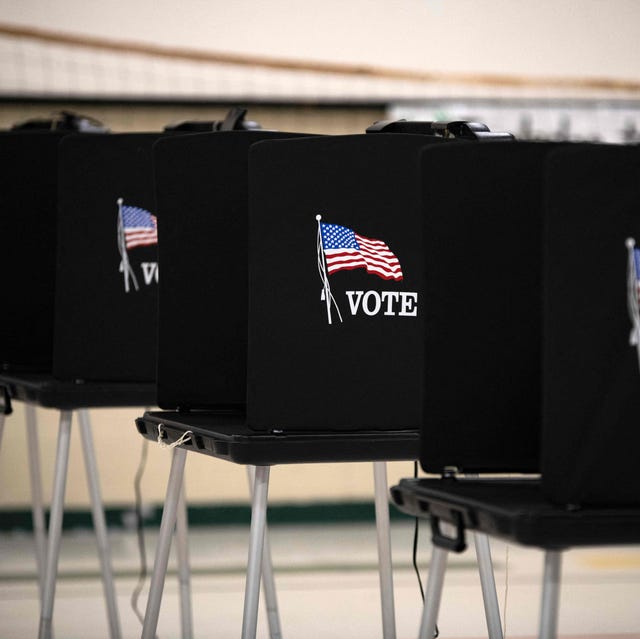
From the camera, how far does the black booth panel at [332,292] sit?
1.60 meters

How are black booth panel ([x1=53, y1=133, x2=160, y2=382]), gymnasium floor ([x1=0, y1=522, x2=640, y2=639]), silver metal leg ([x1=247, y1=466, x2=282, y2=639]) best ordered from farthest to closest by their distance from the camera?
1. gymnasium floor ([x1=0, y1=522, x2=640, y2=639])
2. silver metal leg ([x1=247, y1=466, x2=282, y2=639])
3. black booth panel ([x1=53, y1=133, x2=160, y2=382])

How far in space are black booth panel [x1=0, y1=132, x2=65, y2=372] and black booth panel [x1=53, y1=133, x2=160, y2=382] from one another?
19cm

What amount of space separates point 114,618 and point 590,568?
137 cm

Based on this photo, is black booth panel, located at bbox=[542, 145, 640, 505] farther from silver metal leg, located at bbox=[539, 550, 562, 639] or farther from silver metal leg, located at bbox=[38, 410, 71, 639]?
silver metal leg, located at bbox=[38, 410, 71, 639]

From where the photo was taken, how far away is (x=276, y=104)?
4.07m

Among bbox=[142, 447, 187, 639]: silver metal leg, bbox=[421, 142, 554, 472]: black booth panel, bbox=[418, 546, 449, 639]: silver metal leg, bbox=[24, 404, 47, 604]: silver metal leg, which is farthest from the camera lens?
bbox=[24, 404, 47, 604]: silver metal leg

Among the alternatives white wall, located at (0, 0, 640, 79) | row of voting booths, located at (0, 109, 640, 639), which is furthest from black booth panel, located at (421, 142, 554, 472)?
white wall, located at (0, 0, 640, 79)

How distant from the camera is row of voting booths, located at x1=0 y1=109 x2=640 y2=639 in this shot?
1.15 meters

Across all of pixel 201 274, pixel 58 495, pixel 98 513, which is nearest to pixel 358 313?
pixel 201 274

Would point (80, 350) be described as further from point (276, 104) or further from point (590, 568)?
point (276, 104)

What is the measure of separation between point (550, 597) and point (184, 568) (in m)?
1.49

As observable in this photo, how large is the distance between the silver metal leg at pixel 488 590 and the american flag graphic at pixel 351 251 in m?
0.37

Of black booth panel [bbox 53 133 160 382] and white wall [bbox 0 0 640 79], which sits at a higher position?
white wall [bbox 0 0 640 79]

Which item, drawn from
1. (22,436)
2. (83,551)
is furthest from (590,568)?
(22,436)
